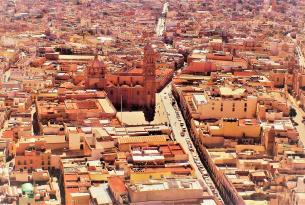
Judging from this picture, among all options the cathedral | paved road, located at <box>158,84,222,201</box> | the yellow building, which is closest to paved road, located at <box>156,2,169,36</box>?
paved road, located at <box>158,84,222,201</box>

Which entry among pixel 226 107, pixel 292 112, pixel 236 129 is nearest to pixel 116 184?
pixel 236 129

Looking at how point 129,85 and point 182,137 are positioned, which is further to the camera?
point 129,85

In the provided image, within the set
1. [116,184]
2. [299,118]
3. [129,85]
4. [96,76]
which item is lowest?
[299,118]

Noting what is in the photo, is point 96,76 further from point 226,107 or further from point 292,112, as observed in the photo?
point 292,112

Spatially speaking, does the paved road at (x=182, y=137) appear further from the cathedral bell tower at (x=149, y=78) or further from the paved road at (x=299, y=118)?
the paved road at (x=299, y=118)

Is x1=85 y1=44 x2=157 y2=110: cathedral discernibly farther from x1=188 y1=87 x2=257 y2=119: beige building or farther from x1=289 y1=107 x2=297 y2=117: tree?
x1=289 y1=107 x2=297 y2=117: tree

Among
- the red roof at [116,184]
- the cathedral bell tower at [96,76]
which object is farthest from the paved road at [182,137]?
the cathedral bell tower at [96,76]
